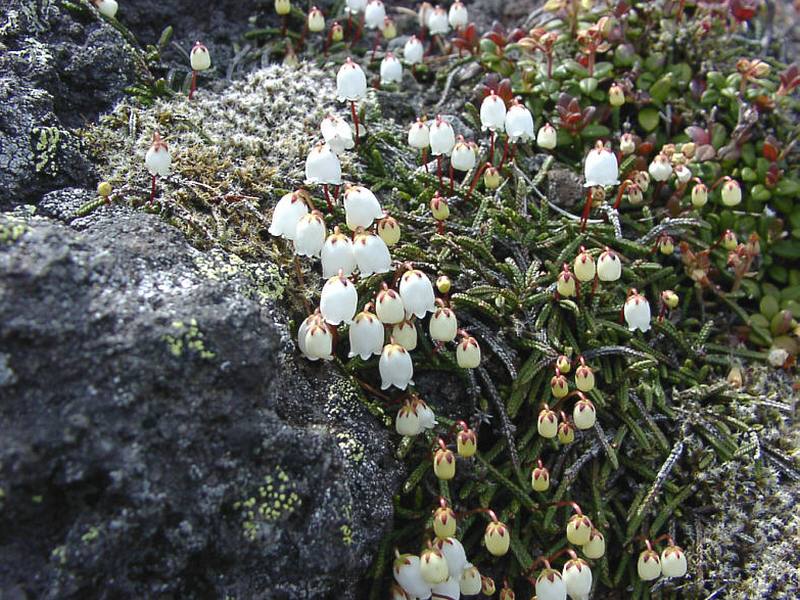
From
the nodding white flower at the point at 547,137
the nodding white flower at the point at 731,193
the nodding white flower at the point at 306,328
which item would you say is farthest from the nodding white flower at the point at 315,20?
the nodding white flower at the point at 731,193

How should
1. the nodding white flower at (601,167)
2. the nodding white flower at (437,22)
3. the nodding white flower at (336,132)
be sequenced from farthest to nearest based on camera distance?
the nodding white flower at (437,22), the nodding white flower at (601,167), the nodding white flower at (336,132)

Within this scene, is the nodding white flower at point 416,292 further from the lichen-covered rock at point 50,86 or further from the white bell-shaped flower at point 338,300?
the lichen-covered rock at point 50,86

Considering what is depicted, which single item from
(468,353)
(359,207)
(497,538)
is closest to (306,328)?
(359,207)

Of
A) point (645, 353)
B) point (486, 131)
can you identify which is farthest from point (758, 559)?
point (486, 131)

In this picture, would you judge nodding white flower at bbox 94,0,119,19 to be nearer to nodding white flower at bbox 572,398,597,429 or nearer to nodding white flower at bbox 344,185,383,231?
nodding white flower at bbox 344,185,383,231

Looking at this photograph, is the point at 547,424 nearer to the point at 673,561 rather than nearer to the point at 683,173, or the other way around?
the point at 673,561
